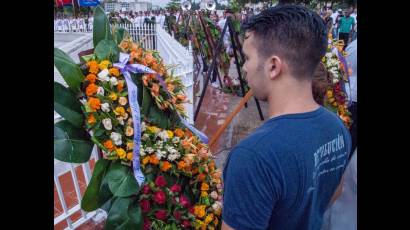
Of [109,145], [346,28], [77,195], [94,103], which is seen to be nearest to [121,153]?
[109,145]

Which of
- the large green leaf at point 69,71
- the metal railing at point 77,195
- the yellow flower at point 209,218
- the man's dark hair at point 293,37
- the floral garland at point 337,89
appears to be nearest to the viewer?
the man's dark hair at point 293,37

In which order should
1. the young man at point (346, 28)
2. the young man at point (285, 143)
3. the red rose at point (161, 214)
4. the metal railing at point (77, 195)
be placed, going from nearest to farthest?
the young man at point (285, 143) → the red rose at point (161, 214) → the metal railing at point (77, 195) → the young man at point (346, 28)

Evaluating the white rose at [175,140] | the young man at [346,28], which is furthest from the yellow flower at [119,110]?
the young man at [346,28]

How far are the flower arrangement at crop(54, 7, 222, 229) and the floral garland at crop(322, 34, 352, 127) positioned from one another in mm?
1920

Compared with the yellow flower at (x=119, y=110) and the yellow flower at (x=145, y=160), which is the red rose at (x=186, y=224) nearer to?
the yellow flower at (x=145, y=160)

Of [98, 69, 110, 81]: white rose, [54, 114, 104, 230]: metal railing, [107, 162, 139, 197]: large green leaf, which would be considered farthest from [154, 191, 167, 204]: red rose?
[54, 114, 104, 230]: metal railing

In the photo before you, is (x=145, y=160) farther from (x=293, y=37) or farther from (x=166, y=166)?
(x=293, y=37)

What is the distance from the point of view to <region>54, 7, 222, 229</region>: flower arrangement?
1.82 meters

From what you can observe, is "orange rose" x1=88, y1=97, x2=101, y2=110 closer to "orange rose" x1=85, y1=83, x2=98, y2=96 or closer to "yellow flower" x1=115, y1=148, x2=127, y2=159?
"orange rose" x1=85, y1=83, x2=98, y2=96

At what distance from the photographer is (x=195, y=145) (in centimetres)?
213

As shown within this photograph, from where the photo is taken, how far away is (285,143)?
3.40 ft

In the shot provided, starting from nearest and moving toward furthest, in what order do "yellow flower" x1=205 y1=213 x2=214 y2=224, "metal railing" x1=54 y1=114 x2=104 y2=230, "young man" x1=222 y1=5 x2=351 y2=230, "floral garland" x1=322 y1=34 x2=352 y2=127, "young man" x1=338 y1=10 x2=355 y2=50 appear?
"young man" x1=222 y1=5 x2=351 y2=230
"yellow flower" x1=205 y1=213 x2=214 y2=224
"metal railing" x1=54 y1=114 x2=104 y2=230
"floral garland" x1=322 y1=34 x2=352 y2=127
"young man" x1=338 y1=10 x2=355 y2=50

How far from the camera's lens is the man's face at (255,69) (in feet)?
3.81

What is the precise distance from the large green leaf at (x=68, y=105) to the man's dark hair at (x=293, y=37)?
1.08m
